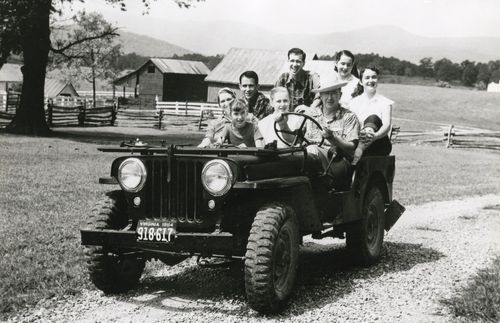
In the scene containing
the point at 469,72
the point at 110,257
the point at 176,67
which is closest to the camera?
the point at 110,257

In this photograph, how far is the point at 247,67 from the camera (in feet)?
195

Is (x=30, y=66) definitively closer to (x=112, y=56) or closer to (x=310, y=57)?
(x=310, y=57)

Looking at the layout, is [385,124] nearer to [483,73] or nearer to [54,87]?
[483,73]

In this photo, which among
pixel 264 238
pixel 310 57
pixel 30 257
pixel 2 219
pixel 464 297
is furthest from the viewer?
pixel 310 57

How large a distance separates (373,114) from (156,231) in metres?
3.37

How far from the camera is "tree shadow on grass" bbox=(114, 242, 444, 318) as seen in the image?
225 inches

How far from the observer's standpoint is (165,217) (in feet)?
18.7

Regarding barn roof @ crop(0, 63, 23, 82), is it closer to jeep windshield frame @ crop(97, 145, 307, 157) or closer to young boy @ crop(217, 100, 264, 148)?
young boy @ crop(217, 100, 264, 148)

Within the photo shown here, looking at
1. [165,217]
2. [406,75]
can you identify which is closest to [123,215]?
[165,217]

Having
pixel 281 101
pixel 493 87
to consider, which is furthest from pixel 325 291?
pixel 493 87

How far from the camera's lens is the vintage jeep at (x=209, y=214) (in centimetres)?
533

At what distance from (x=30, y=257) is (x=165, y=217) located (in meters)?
2.25

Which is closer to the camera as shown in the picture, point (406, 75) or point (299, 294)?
point (299, 294)

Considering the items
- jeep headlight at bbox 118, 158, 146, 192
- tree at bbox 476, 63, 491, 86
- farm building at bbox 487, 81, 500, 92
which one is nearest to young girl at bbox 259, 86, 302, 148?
jeep headlight at bbox 118, 158, 146, 192
